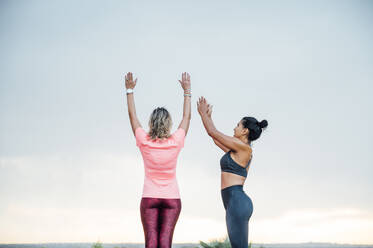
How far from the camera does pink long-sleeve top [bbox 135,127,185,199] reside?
18.7ft

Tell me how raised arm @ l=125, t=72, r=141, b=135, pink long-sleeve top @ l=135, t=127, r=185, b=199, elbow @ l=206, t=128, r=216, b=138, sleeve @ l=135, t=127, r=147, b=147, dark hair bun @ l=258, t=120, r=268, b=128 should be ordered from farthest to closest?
dark hair bun @ l=258, t=120, r=268, b=128
elbow @ l=206, t=128, r=216, b=138
raised arm @ l=125, t=72, r=141, b=135
sleeve @ l=135, t=127, r=147, b=147
pink long-sleeve top @ l=135, t=127, r=185, b=199

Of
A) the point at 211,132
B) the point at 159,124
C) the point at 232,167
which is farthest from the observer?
the point at 211,132

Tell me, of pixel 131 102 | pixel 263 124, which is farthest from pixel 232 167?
pixel 131 102

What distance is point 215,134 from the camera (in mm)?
6707

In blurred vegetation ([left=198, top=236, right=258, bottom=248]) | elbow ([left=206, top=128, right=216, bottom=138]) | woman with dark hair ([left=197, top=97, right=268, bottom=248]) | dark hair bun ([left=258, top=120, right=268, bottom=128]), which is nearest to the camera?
woman with dark hair ([left=197, top=97, right=268, bottom=248])

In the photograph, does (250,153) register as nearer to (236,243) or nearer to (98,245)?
(236,243)

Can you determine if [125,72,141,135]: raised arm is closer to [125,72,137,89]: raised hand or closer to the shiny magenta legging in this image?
[125,72,137,89]: raised hand

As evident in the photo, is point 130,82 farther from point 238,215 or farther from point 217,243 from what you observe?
point 217,243

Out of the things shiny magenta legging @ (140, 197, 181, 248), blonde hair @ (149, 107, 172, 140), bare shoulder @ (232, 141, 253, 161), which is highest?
blonde hair @ (149, 107, 172, 140)

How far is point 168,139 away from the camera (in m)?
5.84

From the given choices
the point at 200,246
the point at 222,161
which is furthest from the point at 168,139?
the point at 200,246

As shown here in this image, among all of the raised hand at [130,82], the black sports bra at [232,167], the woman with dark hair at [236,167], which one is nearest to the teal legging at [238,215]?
the woman with dark hair at [236,167]

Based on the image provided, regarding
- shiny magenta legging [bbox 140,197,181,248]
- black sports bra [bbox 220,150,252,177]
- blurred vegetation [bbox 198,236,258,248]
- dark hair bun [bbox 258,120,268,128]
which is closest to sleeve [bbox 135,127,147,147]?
shiny magenta legging [bbox 140,197,181,248]

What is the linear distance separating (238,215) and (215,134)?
4.26 feet
